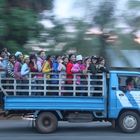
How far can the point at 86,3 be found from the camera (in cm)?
179

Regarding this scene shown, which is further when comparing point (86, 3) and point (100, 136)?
point (100, 136)

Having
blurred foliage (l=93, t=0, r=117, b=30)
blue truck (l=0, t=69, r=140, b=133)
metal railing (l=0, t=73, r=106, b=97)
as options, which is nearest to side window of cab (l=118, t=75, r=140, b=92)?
blue truck (l=0, t=69, r=140, b=133)

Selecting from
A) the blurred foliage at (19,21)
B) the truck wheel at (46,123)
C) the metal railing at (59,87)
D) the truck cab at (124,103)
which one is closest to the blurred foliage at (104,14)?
the blurred foliage at (19,21)

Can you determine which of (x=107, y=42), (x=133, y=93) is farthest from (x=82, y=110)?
(x=107, y=42)

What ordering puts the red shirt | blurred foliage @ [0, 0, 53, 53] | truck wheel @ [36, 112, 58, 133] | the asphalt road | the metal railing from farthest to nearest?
truck wheel @ [36, 112, 58, 133] < the metal railing < the asphalt road < the red shirt < blurred foliage @ [0, 0, 53, 53]

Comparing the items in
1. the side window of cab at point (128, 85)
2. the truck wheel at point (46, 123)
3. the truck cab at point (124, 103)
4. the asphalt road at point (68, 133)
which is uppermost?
the side window of cab at point (128, 85)

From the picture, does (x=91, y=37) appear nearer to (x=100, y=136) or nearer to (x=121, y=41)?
(x=121, y=41)

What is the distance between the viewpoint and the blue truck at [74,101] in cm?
1195

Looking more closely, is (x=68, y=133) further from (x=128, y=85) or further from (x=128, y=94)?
(x=128, y=85)

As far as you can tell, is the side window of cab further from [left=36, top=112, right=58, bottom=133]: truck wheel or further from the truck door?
[left=36, top=112, right=58, bottom=133]: truck wheel

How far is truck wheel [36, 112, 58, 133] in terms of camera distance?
12023 mm

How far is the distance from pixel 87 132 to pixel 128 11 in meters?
11.1

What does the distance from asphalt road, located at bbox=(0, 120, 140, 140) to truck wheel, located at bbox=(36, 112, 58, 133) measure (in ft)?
0.54

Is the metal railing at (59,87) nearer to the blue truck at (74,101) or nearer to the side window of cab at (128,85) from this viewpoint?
the blue truck at (74,101)
